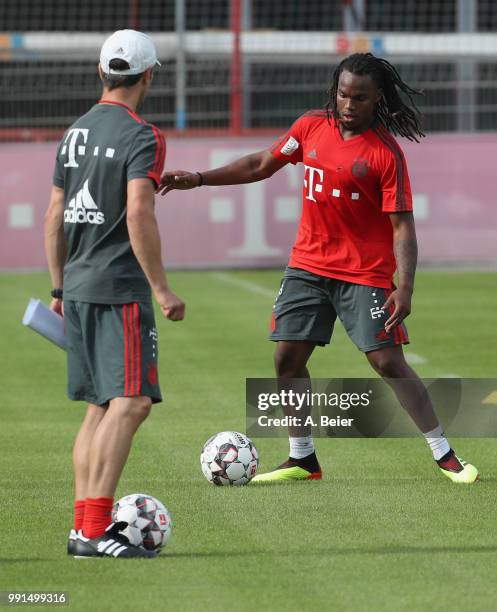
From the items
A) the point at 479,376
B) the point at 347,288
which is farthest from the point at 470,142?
the point at 347,288

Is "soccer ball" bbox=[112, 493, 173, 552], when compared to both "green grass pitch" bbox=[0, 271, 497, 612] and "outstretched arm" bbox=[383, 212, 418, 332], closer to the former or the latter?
"green grass pitch" bbox=[0, 271, 497, 612]

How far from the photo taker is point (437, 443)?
7598 millimetres

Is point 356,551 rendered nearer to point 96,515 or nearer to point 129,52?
point 96,515

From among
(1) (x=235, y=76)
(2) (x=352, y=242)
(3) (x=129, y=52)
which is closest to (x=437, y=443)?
(2) (x=352, y=242)

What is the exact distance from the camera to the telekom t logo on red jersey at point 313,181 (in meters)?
7.41

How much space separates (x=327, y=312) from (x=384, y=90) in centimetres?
117

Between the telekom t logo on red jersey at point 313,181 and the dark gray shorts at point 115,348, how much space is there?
186 centimetres

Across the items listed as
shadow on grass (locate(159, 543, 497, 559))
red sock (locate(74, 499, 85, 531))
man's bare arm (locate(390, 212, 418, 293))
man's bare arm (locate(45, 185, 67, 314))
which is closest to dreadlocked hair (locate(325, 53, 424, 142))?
man's bare arm (locate(390, 212, 418, 293))

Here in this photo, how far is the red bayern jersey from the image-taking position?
7.28 meters

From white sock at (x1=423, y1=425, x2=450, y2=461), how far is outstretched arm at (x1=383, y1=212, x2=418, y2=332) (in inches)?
27.4

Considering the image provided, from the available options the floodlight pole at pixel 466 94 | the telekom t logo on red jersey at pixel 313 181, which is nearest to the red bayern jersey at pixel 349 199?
the telekom t logo on red jersey at pixel 313 181

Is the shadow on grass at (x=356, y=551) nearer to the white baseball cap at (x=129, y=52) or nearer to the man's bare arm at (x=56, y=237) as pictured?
the man's bare arm at (x=56, y=237)

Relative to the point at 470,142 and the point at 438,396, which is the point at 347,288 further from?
the point at 470,142

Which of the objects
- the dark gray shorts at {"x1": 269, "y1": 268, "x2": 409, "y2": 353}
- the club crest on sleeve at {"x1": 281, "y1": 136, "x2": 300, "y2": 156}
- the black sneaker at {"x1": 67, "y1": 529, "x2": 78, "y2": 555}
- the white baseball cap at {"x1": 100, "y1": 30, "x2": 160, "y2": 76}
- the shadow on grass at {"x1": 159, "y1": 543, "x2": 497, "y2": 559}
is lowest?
the shadow on grass at {"x1": 159, "y1": 543, "x2": 497, "y2": 559}
